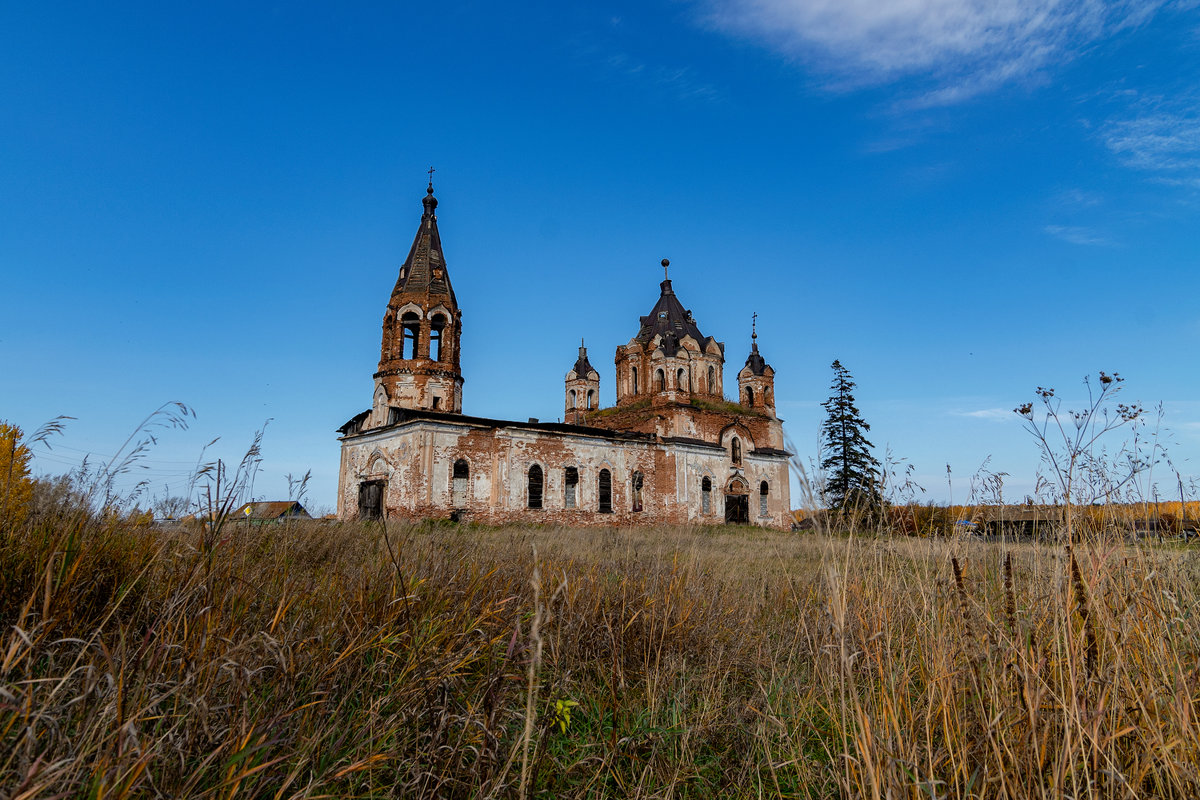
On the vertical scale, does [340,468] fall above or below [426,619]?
above

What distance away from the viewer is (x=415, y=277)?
85.9 ft

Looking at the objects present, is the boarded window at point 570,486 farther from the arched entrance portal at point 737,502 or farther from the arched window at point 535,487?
the arched entrance portal at point 737,502

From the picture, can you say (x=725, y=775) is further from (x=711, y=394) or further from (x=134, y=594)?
(x=711, y=394)

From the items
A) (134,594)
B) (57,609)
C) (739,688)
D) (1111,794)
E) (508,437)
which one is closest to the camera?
(1111,794)

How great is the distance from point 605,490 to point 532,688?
25.5 metres

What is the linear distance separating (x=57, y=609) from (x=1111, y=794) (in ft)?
11.4

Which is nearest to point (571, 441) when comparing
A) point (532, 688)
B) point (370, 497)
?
point (370, 497)

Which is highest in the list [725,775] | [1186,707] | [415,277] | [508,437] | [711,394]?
[415,277]

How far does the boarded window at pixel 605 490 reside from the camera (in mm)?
26531

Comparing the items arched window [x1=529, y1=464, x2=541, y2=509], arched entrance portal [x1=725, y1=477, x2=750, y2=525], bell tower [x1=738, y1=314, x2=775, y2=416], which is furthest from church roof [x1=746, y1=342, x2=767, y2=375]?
arched window [x1=529, y1=464, x2=541, y2=509]

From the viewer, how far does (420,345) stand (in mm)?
25469

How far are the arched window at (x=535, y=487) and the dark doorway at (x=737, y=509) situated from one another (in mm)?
9647

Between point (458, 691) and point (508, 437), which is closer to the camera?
point (458, 691)

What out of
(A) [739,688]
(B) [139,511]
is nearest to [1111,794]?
(A) [739,688]
